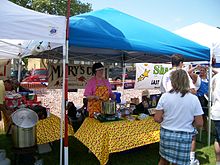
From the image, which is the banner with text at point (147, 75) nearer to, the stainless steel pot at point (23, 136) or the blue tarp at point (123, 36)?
the blue tarp at point (123, 36)

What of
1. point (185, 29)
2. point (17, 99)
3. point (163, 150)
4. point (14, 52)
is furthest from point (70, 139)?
point (185, 29)

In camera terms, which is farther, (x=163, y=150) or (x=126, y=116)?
(x=126, y=116)

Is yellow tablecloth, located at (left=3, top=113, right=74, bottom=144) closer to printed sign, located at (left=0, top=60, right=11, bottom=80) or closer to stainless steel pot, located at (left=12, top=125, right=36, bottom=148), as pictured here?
stainless steel pot, located at (left=12, top=125, right=36, bottom=148)

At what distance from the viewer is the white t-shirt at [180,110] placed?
8.32 ft

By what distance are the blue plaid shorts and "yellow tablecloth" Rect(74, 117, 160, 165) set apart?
3.13 feet

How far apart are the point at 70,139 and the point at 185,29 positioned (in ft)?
13.7

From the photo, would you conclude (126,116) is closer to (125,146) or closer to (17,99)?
(125,146)

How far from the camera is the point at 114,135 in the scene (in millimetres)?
3504

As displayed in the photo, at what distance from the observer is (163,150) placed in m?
2.73

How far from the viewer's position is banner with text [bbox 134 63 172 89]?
27.2 feet

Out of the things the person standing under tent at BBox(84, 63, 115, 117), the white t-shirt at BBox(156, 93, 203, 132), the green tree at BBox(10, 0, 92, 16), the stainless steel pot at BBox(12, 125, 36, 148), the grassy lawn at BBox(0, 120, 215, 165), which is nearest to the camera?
the white t-shirt at BBox(156, 93, 203, 132)

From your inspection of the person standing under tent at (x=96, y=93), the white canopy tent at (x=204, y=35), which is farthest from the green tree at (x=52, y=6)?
the person standing under tent at (x=96, y=93)

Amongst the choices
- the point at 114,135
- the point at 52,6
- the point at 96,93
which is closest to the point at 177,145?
the point at 114,135

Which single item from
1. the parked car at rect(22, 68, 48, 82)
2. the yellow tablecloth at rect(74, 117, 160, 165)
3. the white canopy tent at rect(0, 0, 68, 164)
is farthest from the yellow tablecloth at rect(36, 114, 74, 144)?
the parked car at rect(22, 68, 48, 82)
